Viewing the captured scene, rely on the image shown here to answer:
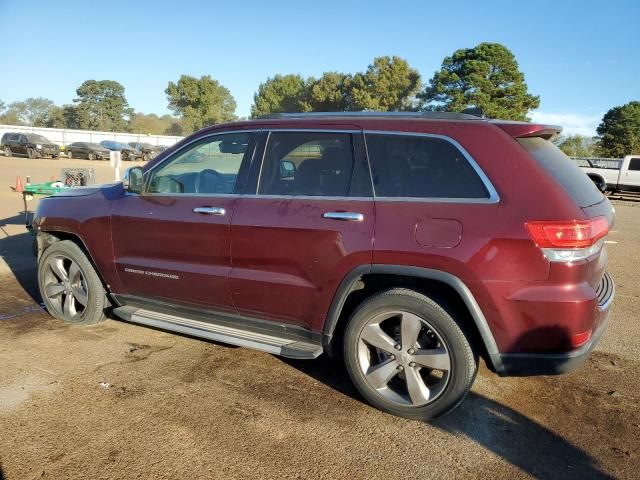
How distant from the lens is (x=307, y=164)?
351 centimetres

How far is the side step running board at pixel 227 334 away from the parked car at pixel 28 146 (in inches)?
1455

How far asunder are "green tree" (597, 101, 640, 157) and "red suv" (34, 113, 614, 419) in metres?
53.1

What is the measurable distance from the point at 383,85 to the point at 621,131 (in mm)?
26135

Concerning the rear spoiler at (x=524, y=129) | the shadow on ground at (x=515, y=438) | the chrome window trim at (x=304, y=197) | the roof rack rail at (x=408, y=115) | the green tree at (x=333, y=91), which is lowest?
the shadow on ground at (x=515, y=438)

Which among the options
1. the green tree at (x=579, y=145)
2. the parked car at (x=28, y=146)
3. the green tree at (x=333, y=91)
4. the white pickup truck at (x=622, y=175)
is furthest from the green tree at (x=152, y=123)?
the white pickup truck at (x=622, y=175)

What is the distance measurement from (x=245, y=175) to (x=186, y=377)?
1518mm

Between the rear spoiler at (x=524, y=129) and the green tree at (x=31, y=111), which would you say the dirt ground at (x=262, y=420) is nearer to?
the rear spoiler at (x=524, y=129)

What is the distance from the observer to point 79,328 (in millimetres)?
4559

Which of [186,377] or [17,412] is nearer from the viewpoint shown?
[17,412]

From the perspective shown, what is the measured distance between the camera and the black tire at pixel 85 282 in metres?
4.42

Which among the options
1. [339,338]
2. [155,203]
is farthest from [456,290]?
[155,203]

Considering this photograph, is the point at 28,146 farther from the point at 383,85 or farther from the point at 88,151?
the point at 383,85

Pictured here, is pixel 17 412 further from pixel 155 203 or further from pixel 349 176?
pixel 349 176

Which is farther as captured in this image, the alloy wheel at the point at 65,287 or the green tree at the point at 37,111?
the green tree at the point at 37,111
